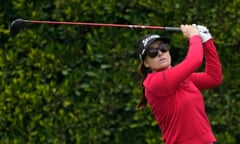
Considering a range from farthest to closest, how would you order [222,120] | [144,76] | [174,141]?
[222,120]
[144,76]
[174,141]

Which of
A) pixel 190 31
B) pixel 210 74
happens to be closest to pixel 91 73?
pixel 210 74

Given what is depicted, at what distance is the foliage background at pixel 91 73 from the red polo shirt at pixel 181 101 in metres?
1.75

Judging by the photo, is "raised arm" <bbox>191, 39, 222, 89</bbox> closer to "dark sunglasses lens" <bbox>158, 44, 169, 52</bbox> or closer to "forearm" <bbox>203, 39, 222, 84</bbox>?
"forearm" <bbox>203, 39, 222, 84</bbox>

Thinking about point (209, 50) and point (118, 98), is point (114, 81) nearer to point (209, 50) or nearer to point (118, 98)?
point (118, 98)

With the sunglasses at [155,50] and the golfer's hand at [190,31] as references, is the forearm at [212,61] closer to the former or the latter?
the golfer's hand at [190,31]

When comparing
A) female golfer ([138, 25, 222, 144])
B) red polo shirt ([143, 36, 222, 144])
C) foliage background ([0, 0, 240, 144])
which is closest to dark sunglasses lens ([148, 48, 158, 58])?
female golfer ([138, 25, 222, 144])

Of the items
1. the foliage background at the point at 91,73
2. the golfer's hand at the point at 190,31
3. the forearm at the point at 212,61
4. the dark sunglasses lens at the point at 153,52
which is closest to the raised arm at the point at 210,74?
the forearm at the point at 212,61

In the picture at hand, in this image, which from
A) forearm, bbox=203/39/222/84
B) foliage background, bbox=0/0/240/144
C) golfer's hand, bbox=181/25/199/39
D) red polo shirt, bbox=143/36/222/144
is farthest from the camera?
foliage background, bbox=0/0/240/144

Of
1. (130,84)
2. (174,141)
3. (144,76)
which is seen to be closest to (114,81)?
(130,84)

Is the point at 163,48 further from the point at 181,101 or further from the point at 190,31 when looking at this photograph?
the point at 181,101

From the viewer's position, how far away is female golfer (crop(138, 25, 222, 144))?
14.8 feet

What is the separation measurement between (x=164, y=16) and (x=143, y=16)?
0.66ft

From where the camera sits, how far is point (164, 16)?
6516mm

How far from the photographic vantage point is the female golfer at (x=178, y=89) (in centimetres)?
452
